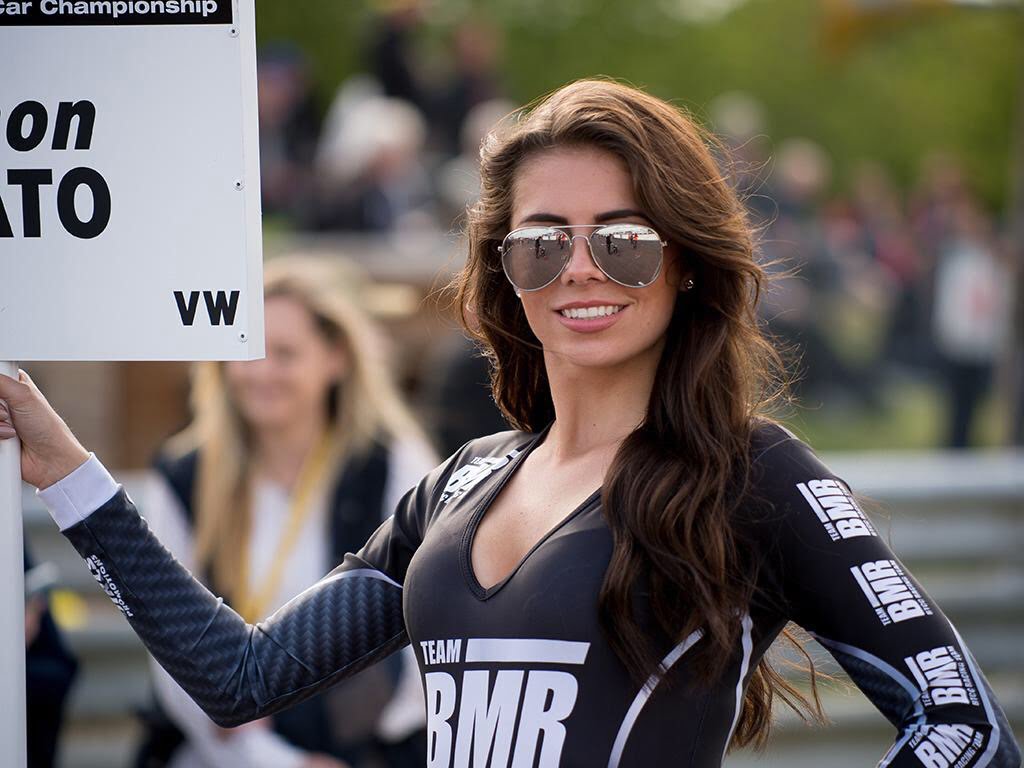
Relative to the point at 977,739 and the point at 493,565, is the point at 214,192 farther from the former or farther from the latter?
the point at 977,739

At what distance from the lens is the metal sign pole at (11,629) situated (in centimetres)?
230

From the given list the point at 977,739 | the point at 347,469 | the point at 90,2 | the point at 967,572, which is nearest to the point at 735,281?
the point at 977,739

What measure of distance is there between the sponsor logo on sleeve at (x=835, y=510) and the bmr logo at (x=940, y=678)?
0.62ft

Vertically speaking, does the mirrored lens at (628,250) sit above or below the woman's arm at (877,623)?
above

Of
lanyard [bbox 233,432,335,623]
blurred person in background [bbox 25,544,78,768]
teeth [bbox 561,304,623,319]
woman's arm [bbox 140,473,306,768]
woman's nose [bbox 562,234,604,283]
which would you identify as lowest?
woman's arm [bbox 140,473,306,768]

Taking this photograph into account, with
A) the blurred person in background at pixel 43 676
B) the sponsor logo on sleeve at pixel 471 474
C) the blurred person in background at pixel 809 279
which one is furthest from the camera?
the blurred person in background at pixel 809 279

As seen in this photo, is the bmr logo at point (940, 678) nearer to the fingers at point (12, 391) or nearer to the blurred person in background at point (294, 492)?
the fingers at point (12, 391)

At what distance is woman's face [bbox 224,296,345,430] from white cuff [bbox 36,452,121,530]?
1.94 metres

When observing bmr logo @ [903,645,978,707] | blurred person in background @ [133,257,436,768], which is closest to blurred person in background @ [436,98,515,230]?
blurred person in background @ [133,257,436,768]

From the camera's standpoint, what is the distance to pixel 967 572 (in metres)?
5.39

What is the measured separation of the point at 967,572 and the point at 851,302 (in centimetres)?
1061

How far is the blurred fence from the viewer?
4562 mm

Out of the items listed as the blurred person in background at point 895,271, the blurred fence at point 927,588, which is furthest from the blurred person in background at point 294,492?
the blurred person in background at point 895,271

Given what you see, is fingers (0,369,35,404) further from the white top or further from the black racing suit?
the white top
